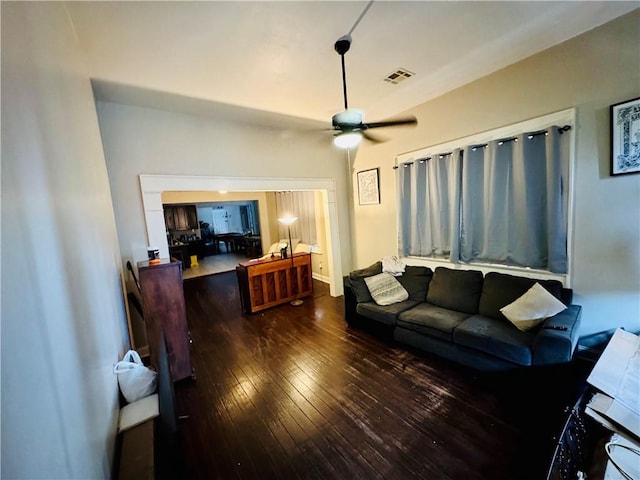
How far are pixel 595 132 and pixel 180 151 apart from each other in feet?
14.2

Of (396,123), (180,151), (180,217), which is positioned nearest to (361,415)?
(396,123)

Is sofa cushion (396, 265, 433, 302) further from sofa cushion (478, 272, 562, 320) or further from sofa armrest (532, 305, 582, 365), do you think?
sofa armrest (532, 305, 582, 365)

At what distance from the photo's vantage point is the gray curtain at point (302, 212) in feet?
20.0

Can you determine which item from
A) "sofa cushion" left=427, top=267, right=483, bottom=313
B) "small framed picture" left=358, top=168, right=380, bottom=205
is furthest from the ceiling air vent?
"sofa cushion" left=427, top=267, right=483, bottom=313

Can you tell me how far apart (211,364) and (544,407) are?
122 inches

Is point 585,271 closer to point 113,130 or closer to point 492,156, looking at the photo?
point 492,156

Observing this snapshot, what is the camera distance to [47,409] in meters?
0.73

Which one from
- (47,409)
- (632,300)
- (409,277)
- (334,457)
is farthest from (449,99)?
(47,409)

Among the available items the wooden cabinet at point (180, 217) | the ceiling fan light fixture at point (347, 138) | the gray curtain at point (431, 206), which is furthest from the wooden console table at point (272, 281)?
the wooden cabinet at point (180, 217)

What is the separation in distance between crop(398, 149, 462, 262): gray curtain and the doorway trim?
1.28 m

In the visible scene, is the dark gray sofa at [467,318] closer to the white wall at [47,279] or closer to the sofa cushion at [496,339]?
the sofa cushion at [496,339]

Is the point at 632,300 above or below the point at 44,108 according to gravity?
below

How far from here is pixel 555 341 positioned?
6.66ft

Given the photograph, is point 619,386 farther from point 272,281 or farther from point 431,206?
point 272,281
